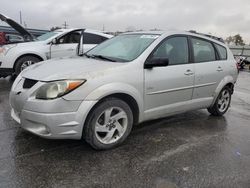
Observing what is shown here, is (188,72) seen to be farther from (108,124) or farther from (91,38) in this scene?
(91,38)

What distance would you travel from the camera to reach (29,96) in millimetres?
3576

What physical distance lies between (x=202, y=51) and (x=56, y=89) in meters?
2.94

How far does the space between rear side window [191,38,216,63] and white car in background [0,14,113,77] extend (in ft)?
14.8

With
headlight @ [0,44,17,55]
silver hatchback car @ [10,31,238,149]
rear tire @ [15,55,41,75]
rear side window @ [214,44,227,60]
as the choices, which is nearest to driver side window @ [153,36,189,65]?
silver hatchback car @ [10,31,238,149]

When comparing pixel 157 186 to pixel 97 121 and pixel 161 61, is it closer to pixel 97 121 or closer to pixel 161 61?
pixel 97 121

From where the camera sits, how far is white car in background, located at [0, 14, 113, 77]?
26.3 ft

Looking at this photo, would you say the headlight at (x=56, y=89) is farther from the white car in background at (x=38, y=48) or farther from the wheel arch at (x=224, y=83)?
the white car in background at (x=38, y=48)

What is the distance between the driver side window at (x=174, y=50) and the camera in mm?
4532

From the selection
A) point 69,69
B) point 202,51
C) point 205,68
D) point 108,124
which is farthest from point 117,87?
point 202,51

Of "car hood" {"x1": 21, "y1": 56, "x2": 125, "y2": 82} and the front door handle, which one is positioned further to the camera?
the front door handle

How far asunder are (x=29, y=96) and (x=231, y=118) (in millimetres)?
4094

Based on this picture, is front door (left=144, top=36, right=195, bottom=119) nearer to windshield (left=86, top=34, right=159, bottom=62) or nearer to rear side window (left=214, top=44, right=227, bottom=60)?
windshield (left=86, top=34, right=159, bottom=62)

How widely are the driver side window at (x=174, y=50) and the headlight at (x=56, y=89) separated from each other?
1.47 metres

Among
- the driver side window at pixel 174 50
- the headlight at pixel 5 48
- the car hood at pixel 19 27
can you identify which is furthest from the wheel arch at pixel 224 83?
the car hood at pixel 19 27
